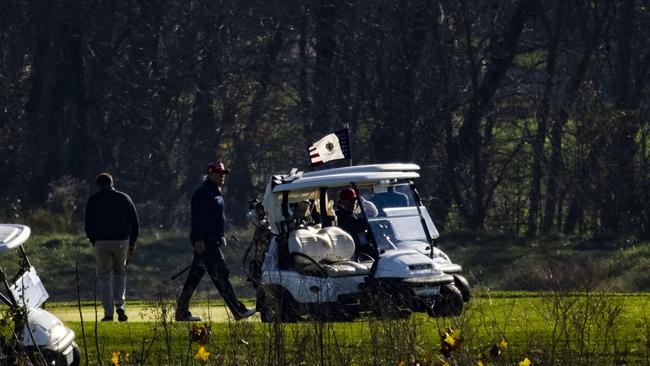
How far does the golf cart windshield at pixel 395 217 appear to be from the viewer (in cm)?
1789

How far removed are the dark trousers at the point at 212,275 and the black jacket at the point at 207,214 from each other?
0.13m

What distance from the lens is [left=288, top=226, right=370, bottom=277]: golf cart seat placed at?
17.2 metres

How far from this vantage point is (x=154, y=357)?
13844mm

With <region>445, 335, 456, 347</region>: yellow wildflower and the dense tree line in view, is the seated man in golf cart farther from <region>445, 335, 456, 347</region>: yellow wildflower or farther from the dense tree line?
the dense tree line

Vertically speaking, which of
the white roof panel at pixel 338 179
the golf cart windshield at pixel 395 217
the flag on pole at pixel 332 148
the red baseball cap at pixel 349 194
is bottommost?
the golf cart windshield at pixel 395 217

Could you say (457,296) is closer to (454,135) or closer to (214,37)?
(454,135)

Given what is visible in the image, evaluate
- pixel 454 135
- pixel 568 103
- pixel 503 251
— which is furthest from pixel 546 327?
pixel 454 135

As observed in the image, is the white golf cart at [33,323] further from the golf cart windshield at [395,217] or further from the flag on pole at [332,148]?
the flag on pole at [332,148]

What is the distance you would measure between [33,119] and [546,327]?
89.1 ft

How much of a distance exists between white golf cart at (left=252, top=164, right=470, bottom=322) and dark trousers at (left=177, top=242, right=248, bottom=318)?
0.40 metres

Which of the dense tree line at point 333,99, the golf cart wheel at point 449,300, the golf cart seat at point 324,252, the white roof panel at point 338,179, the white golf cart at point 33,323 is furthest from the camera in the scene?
the dense tree line at point 333,99

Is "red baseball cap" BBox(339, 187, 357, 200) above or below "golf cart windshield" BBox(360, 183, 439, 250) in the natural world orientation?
above

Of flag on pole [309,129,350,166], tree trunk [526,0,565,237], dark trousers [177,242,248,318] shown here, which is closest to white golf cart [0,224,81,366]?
dark trousers [177,242,248,318]

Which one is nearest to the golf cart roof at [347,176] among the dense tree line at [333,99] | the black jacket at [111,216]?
the black jacket at [111,216]
